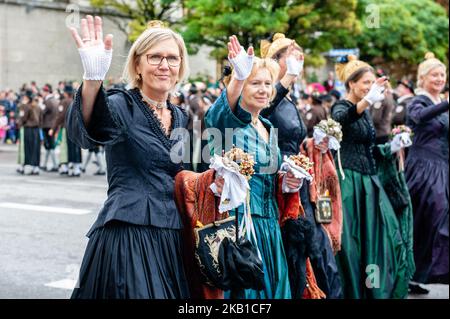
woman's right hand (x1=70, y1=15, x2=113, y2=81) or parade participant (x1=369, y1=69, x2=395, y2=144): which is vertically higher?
woman's right hand (x1=70, y1=15, x2=113, y2=81)

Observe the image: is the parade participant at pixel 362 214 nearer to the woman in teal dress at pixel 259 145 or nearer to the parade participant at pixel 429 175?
the parade participant at pixel 429 175

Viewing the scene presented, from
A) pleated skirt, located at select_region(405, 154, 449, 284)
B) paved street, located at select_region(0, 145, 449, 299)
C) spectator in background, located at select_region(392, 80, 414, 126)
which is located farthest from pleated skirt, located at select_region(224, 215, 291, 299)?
spectator in background, located at select_region(392, 80, 414, 126)

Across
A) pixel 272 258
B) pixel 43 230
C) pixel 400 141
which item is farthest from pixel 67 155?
pixel 272 258

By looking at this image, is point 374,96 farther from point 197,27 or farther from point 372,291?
point 197,27

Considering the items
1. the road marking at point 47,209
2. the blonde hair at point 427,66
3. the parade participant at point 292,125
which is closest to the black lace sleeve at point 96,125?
the parade participant at point 292,125

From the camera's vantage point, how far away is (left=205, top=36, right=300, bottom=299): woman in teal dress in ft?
14.4

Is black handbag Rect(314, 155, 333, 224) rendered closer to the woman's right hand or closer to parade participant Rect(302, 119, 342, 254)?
parade participant Rect(302, 119, 342, 254)

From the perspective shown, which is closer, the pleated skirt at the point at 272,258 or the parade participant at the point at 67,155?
the pleated skirt at the point at 272,258

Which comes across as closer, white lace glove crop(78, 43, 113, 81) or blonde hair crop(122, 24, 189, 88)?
white lace glove crop(78, 43, 113, 81)

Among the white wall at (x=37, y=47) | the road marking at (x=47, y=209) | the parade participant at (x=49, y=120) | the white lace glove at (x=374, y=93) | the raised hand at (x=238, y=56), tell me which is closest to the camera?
the raised hand at (x=238, y=56)

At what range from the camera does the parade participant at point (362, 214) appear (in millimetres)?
6293

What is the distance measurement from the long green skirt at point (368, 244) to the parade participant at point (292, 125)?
60 centimetres

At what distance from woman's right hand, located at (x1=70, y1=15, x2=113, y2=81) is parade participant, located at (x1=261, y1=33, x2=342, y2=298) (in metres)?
2.24
